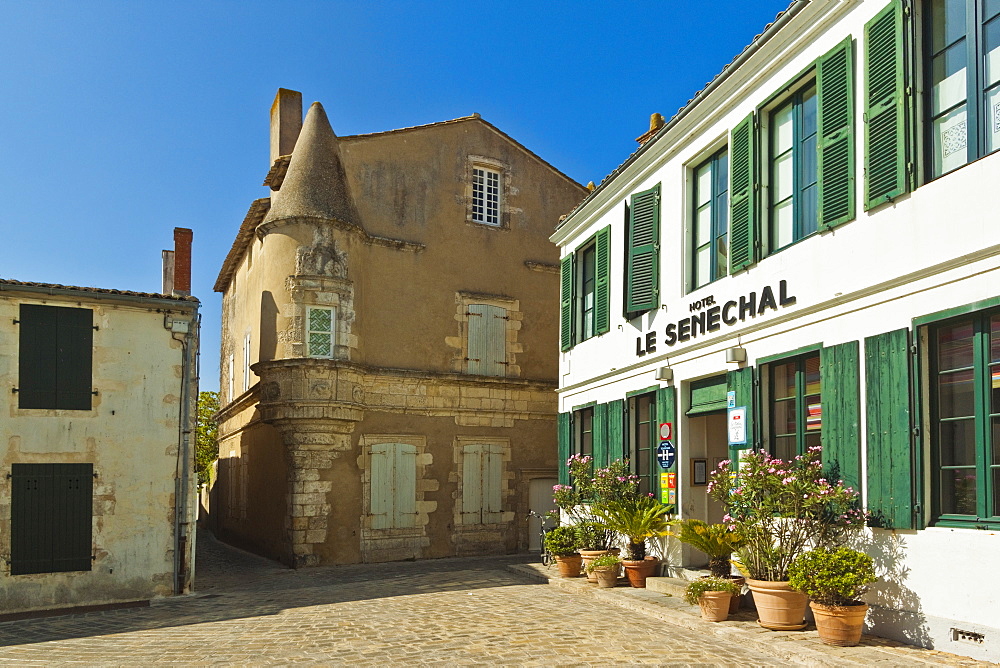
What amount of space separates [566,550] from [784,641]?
228 inches

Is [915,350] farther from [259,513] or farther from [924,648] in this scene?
[259,513]

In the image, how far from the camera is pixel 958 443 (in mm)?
7004

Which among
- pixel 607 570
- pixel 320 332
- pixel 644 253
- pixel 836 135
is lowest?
pixel 607 570

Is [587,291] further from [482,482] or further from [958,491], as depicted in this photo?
[958,491]

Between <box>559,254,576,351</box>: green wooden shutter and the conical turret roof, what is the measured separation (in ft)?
15.9

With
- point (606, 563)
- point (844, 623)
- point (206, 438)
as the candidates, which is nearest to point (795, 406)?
point (844, 623)

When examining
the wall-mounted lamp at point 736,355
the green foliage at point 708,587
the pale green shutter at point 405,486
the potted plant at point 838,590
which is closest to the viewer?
the potted plant at point 838,590

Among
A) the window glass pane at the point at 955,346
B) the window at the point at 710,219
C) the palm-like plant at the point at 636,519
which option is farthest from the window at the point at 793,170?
the palm-like plant at the point at 636,519

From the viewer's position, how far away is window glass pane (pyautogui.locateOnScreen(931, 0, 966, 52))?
7.13 meters

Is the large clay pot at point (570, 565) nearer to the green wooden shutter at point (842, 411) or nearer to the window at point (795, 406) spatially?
the window at point (795, 406)

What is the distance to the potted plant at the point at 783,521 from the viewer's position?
7930mm

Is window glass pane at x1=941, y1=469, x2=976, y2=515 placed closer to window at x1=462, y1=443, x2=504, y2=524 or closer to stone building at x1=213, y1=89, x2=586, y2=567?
stone building at x1=213, y1=89, x2=586, y2=567

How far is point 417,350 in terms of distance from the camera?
742 inches

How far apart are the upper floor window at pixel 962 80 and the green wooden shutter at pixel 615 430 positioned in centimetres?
660
